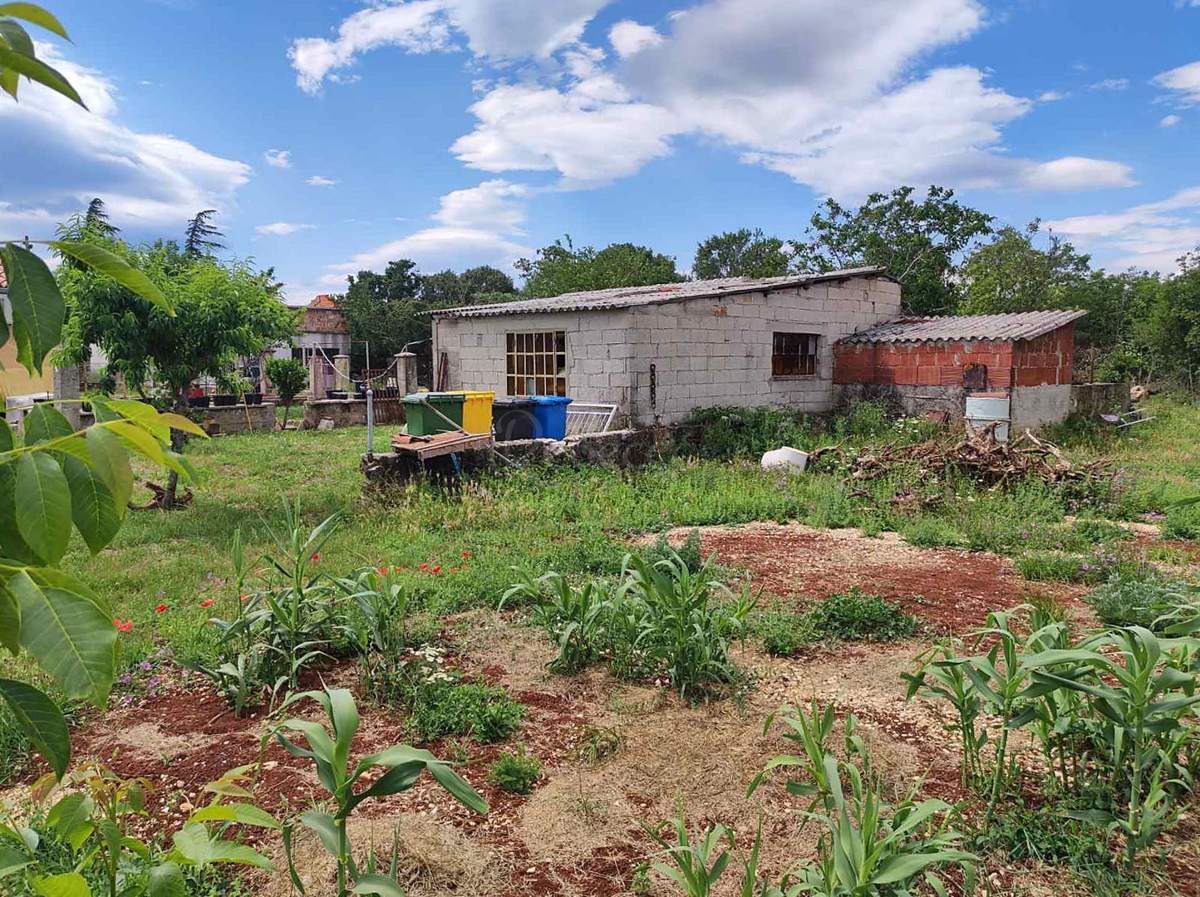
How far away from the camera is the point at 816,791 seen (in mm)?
Answer: 2303

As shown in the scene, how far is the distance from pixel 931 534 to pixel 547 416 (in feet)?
18.6

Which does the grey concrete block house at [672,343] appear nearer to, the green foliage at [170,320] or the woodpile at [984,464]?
the woodpile at [984,464]

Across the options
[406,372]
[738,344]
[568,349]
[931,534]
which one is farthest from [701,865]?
[406,372]

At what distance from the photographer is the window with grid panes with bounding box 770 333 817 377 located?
45.4ft

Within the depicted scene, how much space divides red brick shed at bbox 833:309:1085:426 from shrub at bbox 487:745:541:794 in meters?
11.5

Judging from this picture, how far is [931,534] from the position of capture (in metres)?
7.00

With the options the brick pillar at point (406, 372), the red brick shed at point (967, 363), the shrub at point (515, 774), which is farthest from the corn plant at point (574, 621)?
the brick pillar at point (406, 372)

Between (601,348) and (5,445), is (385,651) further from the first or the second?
(601,348)

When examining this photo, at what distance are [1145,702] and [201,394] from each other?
23.9 metres

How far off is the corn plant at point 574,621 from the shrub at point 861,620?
54.6 inches

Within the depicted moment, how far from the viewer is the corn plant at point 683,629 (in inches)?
146

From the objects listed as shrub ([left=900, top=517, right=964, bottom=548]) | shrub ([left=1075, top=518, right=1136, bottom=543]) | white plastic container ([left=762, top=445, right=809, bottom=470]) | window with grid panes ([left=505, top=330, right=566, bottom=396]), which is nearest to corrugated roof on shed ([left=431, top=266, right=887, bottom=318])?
window with grid panes ([left=505, top=330, right=566, bottom=396])

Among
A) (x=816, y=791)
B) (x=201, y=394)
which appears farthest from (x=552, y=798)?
(x=201, y=394)

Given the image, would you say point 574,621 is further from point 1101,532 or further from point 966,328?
point 966,328
